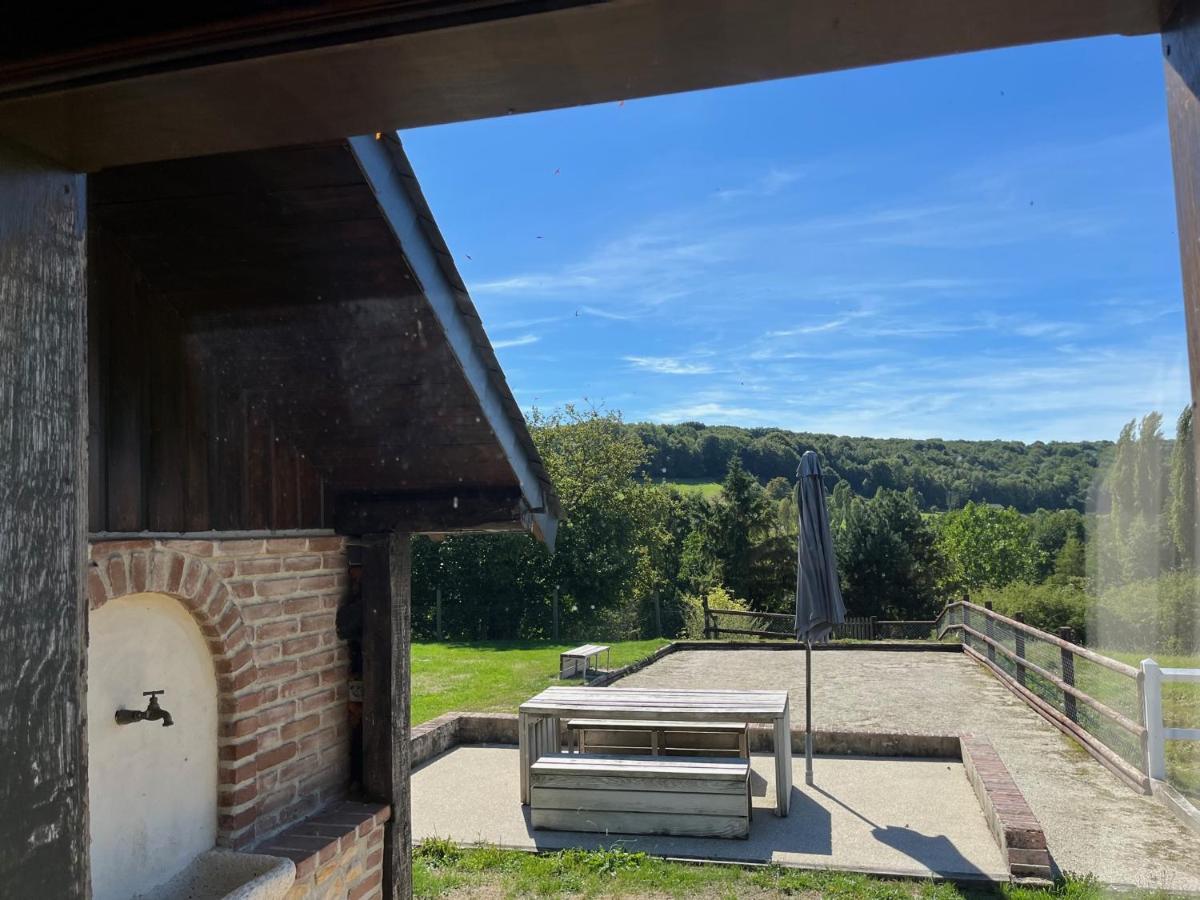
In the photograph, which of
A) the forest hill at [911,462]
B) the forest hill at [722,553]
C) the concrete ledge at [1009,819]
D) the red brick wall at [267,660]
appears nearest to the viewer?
the red brick wall at [267,660]

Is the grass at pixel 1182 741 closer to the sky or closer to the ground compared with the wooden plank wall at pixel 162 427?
closer to the ground

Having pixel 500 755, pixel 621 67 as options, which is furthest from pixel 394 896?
pixel 500 755

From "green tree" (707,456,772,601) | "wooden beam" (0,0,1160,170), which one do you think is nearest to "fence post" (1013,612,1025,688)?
"wooden beam" (0,0,1160,170)

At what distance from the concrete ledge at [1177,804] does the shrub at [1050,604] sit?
39.8ft

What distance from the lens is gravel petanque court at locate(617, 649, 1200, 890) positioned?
5496mm

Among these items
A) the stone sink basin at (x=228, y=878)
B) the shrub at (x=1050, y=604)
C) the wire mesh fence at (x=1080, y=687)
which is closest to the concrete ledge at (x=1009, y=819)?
the wire mesh fence at (x=1080, y=687)

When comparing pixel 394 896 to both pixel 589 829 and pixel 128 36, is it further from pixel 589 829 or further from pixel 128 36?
pixel 128 36

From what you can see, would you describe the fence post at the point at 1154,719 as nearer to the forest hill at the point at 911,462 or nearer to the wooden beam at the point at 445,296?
the forest hill at the point at 911,462

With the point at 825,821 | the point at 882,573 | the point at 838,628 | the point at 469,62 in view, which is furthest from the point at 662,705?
the point at 882,573

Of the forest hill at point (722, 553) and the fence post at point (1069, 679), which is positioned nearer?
the fence post at point (1069, 679)

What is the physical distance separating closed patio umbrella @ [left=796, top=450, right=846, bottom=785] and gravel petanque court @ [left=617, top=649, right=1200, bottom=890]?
1.32m

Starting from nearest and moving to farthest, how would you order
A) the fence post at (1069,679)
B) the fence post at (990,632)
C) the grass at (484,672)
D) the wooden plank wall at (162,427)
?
1. the wooden plank wall at (162,427)
2. the fence post at (1069,679)
3. the grass at (484,672)
4. the fence post at (990,632)

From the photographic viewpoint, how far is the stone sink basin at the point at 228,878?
275cm

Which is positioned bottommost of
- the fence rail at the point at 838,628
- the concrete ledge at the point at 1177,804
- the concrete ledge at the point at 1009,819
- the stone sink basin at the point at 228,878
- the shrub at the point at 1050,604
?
the fence rail at the point at 838,628
